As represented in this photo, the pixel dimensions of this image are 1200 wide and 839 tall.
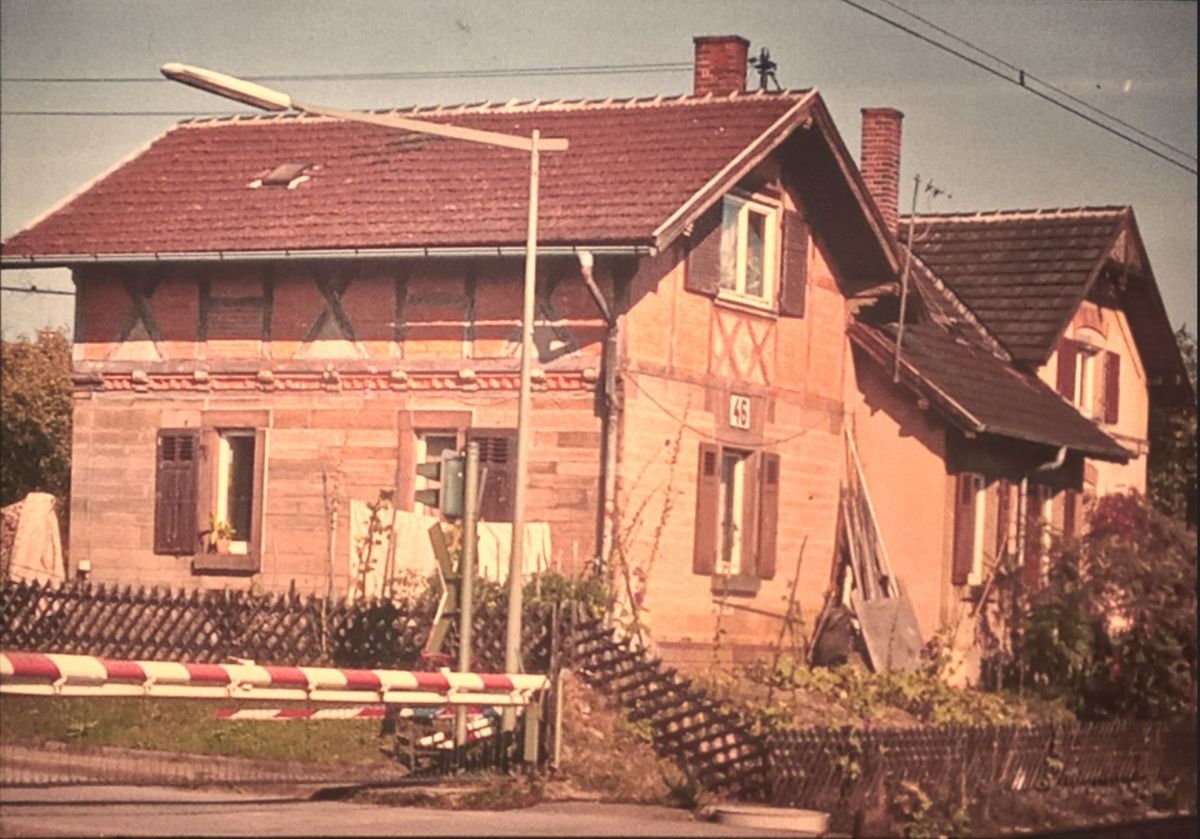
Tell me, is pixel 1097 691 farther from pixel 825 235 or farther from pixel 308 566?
pixel 308 566

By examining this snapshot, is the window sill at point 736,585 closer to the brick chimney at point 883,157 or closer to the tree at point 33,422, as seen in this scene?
the brick chimney at point 883,157

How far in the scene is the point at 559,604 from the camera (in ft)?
75.3

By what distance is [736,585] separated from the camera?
94.6 ft

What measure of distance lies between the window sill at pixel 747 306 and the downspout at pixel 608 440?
6.83ft

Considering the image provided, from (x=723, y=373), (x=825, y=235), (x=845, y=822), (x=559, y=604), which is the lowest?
(x=845, y=822)

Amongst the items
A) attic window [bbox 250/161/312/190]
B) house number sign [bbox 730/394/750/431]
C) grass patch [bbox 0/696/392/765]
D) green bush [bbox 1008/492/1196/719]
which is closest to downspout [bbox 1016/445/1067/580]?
green bush [bbox 1008/492/1196/719]

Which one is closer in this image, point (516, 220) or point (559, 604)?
point (559, 604)

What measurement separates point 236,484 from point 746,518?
615cm

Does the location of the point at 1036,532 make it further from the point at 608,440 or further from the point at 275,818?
the point at 275,818

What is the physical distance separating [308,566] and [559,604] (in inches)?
248

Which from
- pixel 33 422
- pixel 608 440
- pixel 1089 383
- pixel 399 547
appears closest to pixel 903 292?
pixel 608 440

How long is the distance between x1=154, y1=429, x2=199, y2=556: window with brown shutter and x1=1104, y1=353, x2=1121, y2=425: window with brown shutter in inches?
612

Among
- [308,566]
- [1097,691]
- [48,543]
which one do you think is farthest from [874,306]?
[48,543]

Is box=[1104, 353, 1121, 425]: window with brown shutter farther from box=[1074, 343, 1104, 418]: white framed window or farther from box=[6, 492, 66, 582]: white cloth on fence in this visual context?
box=[6, 492, 66, 582]: white cloth on fence
